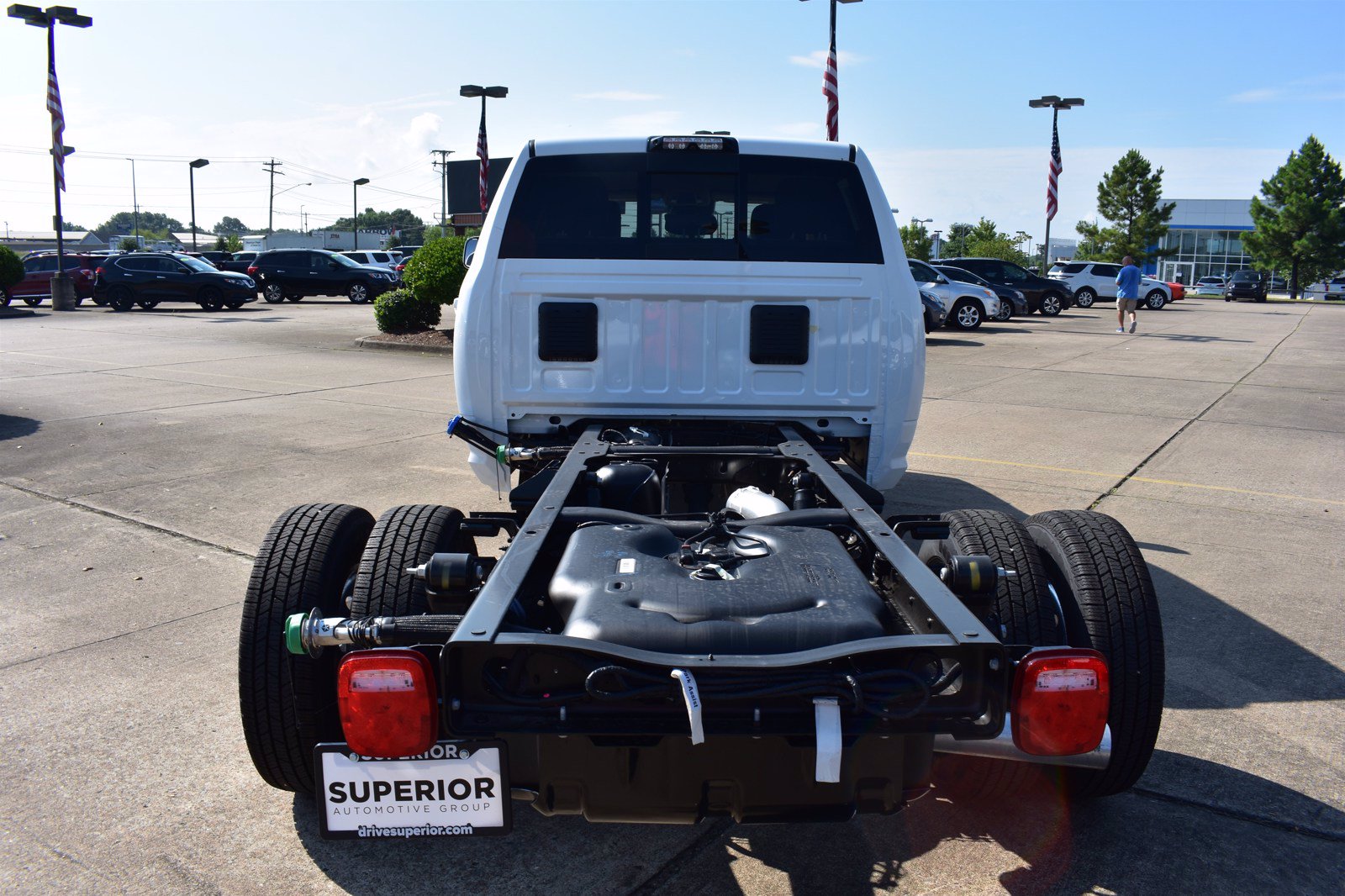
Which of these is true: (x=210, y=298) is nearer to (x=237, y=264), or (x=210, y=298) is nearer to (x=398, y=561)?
(x=237, y=264)

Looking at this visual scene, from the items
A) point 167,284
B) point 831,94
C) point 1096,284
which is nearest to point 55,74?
point 167,284

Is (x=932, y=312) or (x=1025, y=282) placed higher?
(x=1025, y=282)

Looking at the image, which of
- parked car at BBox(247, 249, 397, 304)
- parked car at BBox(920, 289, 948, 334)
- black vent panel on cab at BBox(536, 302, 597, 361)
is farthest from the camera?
parked car at BBox(247, 249, 397, 304)

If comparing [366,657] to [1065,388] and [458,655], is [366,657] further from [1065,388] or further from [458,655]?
[1065,388]

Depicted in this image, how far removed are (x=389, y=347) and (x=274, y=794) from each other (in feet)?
48.3

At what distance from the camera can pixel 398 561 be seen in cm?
290

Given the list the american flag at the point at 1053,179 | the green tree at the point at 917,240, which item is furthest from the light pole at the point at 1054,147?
the green tree at the point at 917,240

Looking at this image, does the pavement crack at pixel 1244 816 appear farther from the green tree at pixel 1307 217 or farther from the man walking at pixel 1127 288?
the green tree at pixel 1307 217

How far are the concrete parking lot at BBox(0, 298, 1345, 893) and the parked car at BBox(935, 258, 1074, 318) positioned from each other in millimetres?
16274

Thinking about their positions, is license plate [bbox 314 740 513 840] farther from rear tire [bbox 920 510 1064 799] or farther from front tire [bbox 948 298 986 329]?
front tire [bbox 948 298 986 329]

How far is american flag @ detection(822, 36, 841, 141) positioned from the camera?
16.4 meters

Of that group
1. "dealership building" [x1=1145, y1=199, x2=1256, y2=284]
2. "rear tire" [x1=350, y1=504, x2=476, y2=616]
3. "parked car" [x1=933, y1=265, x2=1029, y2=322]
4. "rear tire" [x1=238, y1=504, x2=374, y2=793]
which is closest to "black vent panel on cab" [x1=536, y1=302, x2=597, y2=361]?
"rear tire" [x1=350, y1=504, x2=476, y2=616]

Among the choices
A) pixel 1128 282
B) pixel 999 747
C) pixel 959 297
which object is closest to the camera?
pixel 999 747

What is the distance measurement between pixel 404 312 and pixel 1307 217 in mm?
57261
